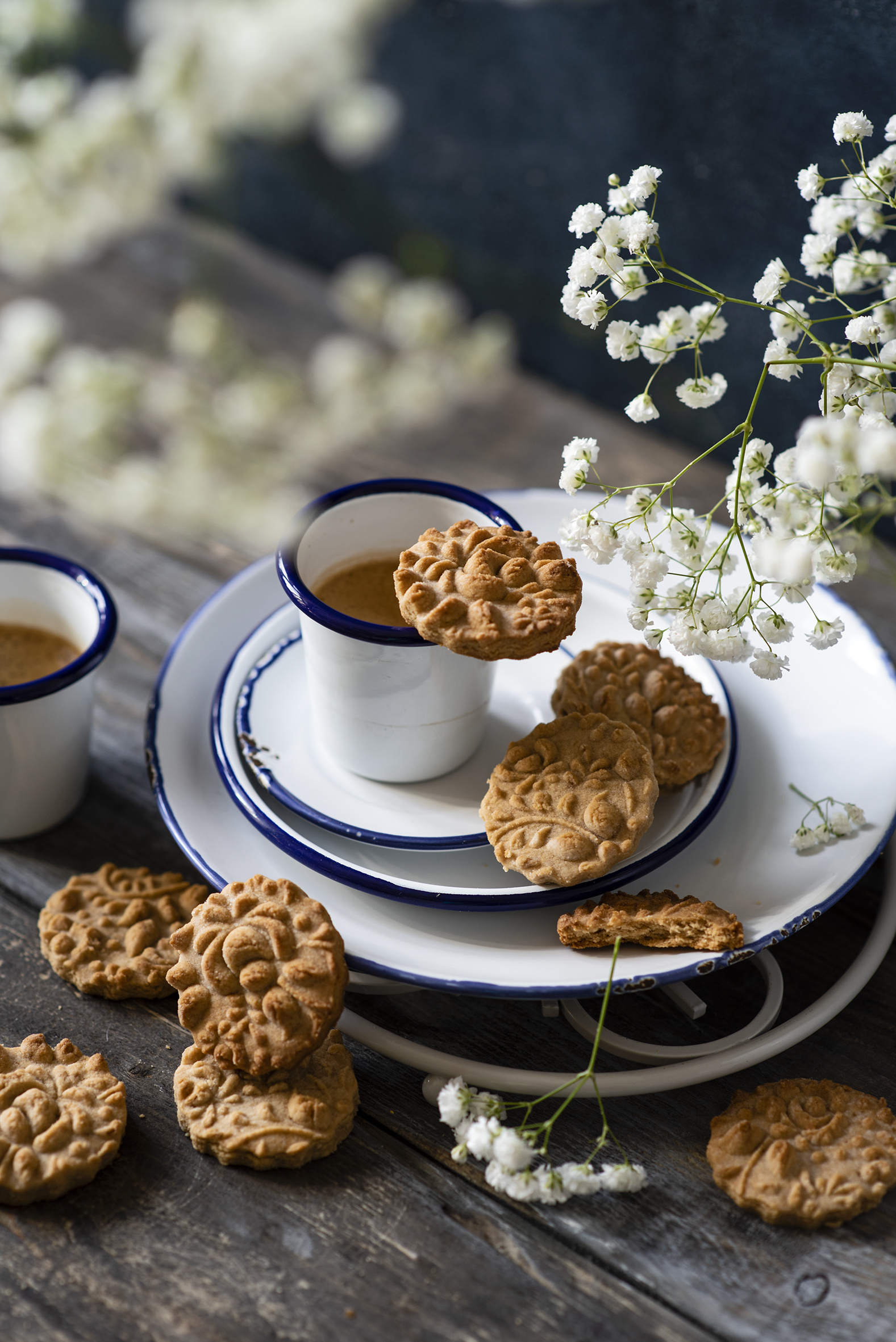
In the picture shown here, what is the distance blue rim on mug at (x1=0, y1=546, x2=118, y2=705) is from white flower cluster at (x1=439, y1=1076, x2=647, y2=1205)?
465 mm

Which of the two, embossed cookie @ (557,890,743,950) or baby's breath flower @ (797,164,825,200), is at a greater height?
baby's breath flower @ (797,164,825,200)

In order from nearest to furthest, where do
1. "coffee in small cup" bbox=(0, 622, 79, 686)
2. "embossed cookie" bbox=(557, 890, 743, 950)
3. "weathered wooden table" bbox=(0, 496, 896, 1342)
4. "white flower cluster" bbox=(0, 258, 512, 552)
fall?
"weathered wooden table" bbox=(0, 496, 896, 1342) → "embossed cookie" bbox=(557, 890, 743, 950) → "coffee in small cup" bbox=(0, 622, 79, 686) → "white flower cluster" bbox=(0, 258, 512, 552)

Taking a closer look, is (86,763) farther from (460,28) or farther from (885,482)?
(460,28)

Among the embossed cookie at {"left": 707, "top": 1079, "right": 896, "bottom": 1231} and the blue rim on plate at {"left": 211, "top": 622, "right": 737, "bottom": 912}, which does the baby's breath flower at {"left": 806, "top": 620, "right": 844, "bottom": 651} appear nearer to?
the blue rim on plate at {"left": 211, "top": 622, "right": 737, "bottom": 912}

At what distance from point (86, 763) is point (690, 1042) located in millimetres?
603

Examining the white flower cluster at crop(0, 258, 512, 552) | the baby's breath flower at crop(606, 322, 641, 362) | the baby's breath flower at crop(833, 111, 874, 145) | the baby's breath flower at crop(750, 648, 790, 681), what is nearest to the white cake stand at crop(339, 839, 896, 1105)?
the baby's breath flower at crop(750, 648, 790, 681)

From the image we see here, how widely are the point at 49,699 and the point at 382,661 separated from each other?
303mm

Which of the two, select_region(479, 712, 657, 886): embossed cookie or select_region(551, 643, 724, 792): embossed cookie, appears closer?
select_region(479, 712, 657, 886): embossed cookie

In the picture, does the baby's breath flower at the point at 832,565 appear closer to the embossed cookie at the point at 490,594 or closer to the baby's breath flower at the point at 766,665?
the baby's breath flower at the point at 766,665

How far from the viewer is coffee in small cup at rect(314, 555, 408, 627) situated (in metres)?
1.04

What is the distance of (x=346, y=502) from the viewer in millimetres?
1039

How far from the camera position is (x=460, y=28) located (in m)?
1.79

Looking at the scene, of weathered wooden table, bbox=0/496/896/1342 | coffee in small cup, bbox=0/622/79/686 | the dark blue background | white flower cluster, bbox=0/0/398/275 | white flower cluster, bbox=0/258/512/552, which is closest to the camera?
weathered wooden table, bbox=0/496/896/1342

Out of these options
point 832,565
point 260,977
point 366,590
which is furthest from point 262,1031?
point 832,565
